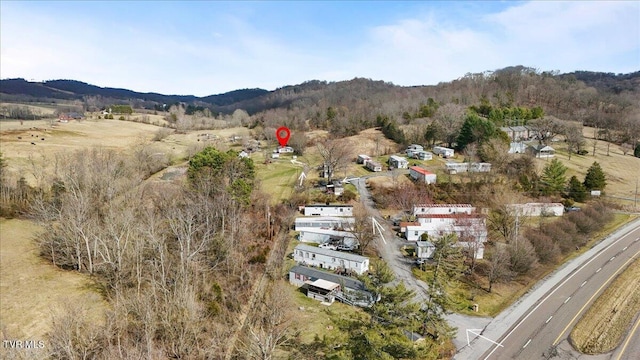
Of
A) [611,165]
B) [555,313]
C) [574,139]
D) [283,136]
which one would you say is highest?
[574,139]

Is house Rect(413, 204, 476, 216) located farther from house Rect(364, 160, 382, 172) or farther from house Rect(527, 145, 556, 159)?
house Rect(527, 145, 556, 159)

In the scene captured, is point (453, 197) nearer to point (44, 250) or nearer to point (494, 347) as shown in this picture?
point (494, 347)

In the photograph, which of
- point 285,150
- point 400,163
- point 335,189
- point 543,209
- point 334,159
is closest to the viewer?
point 543,209

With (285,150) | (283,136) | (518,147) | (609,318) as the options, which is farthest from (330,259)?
(283,136)

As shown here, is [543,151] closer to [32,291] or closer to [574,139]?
[574,139]

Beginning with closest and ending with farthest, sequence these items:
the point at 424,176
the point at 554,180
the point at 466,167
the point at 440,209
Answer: the point at 440,209, the point at 554,180, the point at 424,176, the point at 466,167

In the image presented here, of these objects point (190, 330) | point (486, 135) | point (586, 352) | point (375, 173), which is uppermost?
point (486, 135)

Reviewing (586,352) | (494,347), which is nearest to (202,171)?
(494,347)
